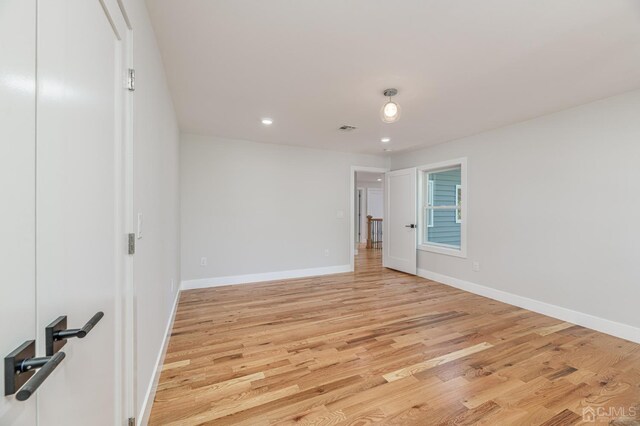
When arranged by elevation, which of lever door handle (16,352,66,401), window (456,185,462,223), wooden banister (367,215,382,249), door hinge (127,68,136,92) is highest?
door hinge (127,68,136,92)

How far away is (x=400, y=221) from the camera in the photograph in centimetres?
537

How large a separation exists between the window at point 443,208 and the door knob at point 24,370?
4655mm

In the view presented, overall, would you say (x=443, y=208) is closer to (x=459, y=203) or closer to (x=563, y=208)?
(x=459, y=203)

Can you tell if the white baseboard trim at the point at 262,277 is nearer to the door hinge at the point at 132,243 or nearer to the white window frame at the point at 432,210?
the white window frame at the point at 432,210

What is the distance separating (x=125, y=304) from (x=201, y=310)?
90.2 inches

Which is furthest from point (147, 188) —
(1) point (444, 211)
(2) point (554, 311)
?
(1) point (444, 211)

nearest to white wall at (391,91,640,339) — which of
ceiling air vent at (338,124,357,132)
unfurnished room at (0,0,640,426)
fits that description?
unfurnished room at (0,0,640,426)

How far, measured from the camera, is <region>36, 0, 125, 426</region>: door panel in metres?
0.65

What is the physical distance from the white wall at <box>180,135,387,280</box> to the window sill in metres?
1.44

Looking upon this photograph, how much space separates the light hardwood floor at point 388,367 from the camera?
167 centimetres

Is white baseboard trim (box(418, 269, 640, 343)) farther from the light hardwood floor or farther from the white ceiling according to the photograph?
the white ceiling

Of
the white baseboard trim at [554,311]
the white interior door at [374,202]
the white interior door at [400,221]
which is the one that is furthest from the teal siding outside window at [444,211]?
the white interior door at [374,202]

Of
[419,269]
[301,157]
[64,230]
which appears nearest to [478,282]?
[419,269]

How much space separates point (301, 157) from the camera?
4.98m
